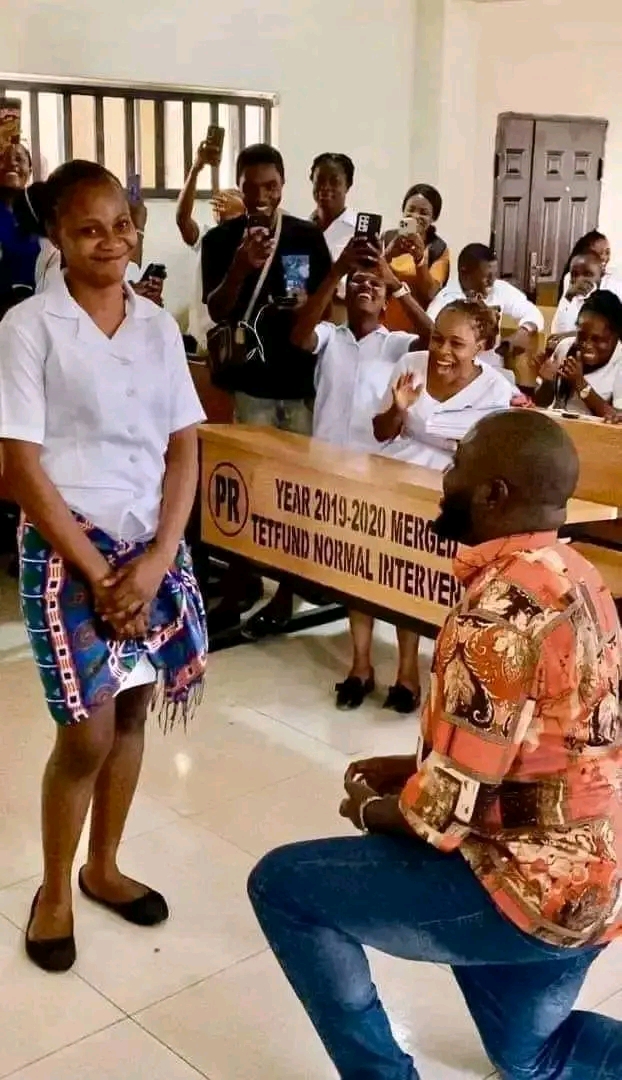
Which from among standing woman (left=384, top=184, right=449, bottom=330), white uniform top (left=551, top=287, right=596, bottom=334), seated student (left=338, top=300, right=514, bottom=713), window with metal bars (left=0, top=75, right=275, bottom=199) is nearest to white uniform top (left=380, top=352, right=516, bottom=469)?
seated student (left=338, top=300, right=514, bottom=713)

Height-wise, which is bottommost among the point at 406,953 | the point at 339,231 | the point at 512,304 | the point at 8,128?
the point at 406,953

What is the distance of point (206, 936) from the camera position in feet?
7.67

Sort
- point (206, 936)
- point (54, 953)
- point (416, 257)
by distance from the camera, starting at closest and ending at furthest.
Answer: point (54, 953), point (206, 936), point (416, 257)

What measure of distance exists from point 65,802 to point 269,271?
2.12 meters

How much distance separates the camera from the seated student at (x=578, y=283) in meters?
5.85

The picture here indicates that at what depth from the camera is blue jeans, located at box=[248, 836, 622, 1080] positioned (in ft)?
4.86

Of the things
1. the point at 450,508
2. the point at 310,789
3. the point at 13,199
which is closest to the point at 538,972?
the point at 450,508

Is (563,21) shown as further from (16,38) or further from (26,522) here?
(26,522)

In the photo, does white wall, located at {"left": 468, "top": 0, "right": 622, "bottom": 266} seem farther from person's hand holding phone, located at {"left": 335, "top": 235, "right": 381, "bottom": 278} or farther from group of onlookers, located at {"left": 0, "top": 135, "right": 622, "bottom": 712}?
person's hand holding phone, located at {"left": 335, "top": 235, "right": 381, "bottom": 278}

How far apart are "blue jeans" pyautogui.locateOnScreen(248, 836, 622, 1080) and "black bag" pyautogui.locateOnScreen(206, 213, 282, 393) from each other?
2434mm

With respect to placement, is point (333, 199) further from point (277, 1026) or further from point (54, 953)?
point (277, 1026)

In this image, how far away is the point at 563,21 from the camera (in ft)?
26.8

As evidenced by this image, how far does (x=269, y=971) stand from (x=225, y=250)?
2398 mm

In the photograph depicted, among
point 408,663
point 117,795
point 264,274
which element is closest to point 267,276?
point 264,274
